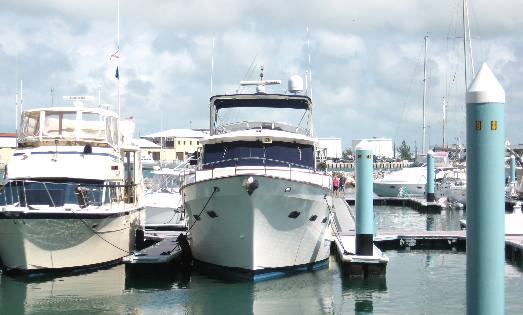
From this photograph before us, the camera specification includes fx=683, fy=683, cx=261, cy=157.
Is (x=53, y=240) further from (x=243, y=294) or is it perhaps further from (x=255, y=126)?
→ (x=255, y=126)

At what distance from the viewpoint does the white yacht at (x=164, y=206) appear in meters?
27.7

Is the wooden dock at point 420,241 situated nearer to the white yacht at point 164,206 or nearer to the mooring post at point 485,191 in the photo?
the white yacht at point 164,206

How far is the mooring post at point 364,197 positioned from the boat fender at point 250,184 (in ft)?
11.7

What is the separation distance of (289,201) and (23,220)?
7.16 m

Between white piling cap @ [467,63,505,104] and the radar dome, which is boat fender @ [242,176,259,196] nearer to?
the radar dome

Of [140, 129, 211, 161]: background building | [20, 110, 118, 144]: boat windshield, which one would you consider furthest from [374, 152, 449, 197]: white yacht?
[140, 129, 211, 161]: background building

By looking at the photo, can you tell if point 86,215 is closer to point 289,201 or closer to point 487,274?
point 289,201

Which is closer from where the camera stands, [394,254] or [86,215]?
[86,215]

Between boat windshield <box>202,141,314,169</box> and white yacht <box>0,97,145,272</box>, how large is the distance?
3.21 meters

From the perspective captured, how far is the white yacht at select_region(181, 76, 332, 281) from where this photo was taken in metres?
17.7

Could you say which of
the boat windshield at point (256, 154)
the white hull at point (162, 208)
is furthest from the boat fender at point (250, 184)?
the white hull at point (162, 208)

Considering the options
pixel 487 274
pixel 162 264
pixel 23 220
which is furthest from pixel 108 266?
pixel 487 274

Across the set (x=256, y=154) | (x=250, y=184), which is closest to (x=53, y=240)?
(x=250, y=184)

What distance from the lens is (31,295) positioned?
1759 cm
